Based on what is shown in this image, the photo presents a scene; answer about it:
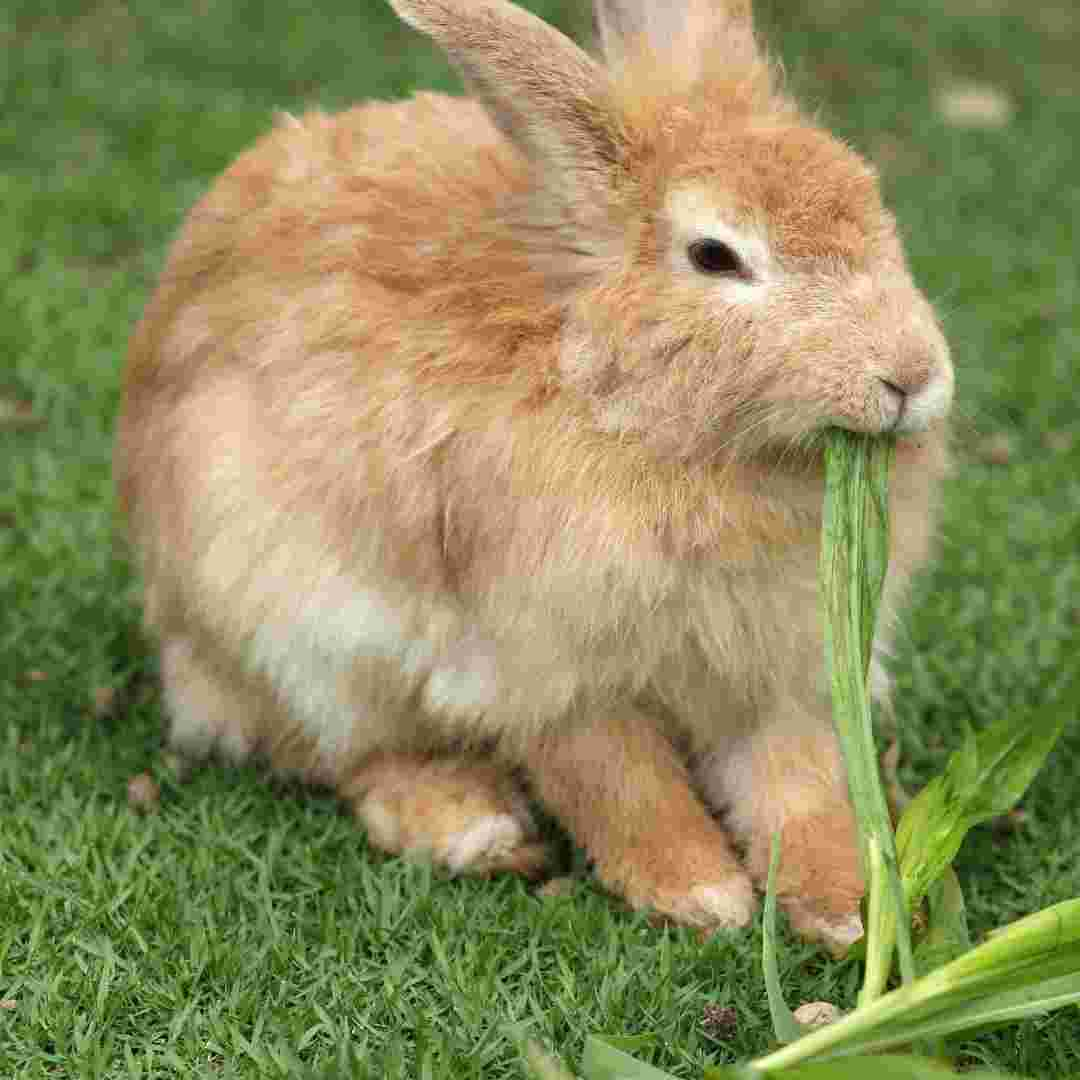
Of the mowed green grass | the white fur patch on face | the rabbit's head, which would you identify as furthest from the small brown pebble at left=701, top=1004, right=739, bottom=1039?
the white fur patch on face

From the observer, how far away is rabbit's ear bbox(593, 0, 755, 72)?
3.14 m

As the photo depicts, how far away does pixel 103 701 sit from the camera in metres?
3.75

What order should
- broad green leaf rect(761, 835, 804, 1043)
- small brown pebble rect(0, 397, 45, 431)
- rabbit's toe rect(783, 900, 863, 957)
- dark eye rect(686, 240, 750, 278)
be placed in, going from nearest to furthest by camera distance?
broad green leaf rect(761, 835, 804, 1043), dark eye rect(686, 240, 750, 278), rabbit's toe rect(783, 900, 863, 957), small brown pebble rect(0, 397, 45, 431)

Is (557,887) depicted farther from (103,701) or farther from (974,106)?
(974,106)

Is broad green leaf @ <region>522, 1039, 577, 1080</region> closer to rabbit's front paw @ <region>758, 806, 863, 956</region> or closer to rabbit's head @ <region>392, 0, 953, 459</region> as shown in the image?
rabbit's front paw @ <region>758, 806, 863, 956</region>

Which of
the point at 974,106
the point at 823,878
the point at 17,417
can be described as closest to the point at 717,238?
the point at 823,878

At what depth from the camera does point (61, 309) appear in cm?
518

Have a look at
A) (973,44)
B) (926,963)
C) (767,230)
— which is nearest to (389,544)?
(767,230)

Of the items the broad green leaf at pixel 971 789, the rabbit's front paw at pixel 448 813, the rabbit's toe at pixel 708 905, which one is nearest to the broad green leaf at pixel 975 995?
the broad green leaf at pixel 971 789

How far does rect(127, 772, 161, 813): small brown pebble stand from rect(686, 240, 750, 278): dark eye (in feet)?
4.83

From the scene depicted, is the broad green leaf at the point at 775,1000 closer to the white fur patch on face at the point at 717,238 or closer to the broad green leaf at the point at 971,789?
the broad green leaf at the point at 971,789

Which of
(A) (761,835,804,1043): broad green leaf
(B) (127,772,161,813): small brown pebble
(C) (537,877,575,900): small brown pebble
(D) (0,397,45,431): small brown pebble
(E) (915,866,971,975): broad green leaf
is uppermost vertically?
(A) (761,835,804,1043): broad green leaf

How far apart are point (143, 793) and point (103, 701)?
0.38m

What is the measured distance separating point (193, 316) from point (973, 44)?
535 centimetres
